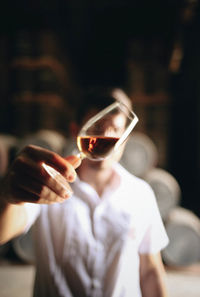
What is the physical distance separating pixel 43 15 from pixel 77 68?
5.19ft

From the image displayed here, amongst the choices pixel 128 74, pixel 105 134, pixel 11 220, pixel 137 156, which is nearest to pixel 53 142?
pixel 137 156

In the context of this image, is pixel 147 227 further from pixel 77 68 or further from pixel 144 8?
pixel 77 68

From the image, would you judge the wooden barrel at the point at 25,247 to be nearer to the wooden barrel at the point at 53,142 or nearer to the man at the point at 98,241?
the wooden barrel at the point at 53,142

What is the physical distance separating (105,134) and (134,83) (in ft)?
10.3

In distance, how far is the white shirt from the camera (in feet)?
3.74

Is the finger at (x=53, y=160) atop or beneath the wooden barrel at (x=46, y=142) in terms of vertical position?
atop

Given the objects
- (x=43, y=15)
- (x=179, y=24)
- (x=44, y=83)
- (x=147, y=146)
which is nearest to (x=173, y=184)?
(x=147, y=146)

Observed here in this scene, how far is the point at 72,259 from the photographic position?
1.17 m

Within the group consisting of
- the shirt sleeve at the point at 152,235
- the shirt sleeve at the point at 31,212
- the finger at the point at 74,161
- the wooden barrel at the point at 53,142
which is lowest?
the wooden barrel at the point at 53,142

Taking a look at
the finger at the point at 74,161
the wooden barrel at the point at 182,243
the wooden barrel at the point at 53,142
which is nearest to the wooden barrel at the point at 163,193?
the wooden barrel at the point at 182,243

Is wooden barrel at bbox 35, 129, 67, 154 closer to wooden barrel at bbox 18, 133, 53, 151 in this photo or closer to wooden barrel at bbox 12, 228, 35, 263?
wooden barrel at bbox 18, 133, 53, 151

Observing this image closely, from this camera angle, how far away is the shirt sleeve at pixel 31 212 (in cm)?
115

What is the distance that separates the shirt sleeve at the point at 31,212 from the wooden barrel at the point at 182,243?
2.00m

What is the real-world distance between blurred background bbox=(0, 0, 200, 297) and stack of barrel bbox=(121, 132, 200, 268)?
0.4 inches
